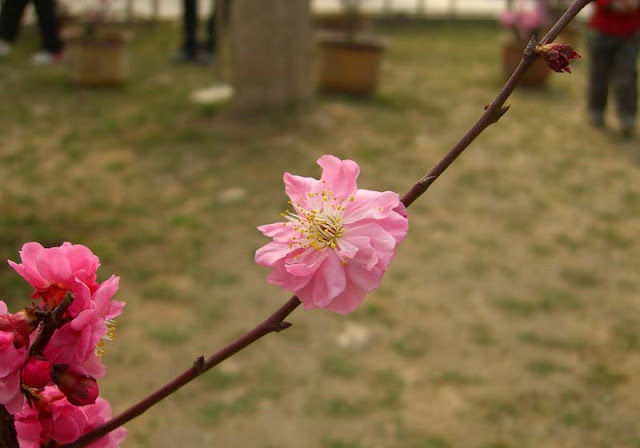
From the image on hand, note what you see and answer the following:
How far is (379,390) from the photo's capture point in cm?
307

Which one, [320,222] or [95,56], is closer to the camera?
[320,222]

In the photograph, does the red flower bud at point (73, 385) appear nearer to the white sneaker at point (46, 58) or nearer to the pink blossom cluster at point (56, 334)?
the pink blossom cluster at point (56, 334)

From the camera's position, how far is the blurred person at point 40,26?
668 centimetres

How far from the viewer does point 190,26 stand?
7902 mm

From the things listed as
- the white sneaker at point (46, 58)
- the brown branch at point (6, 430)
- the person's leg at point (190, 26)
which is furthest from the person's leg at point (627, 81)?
the brown branch at point (6, 430)

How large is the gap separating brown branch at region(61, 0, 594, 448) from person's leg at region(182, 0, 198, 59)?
7.43m

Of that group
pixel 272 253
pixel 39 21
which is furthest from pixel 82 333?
pixel 39 21

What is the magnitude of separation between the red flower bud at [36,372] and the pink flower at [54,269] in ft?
0.14

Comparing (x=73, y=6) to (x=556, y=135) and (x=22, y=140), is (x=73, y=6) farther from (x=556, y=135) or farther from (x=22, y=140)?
(x=556, y=135)

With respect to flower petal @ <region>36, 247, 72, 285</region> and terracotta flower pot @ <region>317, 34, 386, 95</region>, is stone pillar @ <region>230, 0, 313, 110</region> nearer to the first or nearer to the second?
terracotta flower pot @ <region>317, 34, 386, 95</region>

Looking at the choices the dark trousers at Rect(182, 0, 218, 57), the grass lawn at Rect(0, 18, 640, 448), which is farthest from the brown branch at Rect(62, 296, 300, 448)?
the dark trousers at Rect(182, 0, 218, 57)

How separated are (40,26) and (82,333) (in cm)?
757

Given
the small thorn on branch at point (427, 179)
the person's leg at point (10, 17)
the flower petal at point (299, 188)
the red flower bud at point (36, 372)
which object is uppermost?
the small thorn on branch at point (427, 179)

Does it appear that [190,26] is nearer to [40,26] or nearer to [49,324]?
[40,26]
